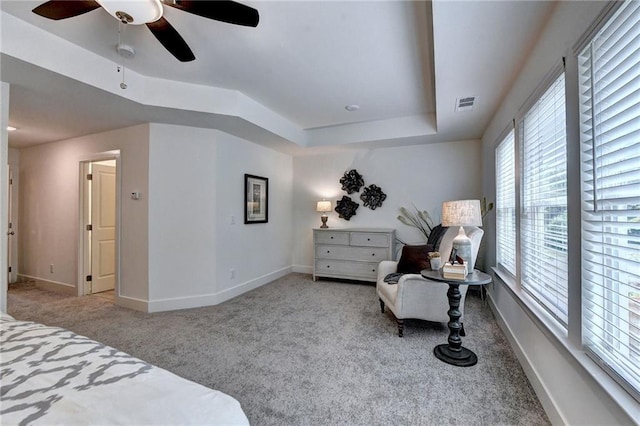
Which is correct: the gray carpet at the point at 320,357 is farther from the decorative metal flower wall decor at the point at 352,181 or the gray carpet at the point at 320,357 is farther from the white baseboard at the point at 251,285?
the decorative metal flower wall decor at the point at 352,181

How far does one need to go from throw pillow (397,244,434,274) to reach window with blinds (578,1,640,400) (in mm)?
1704

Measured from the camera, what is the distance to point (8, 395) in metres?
0.80

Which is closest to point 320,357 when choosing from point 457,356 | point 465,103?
point 457,356

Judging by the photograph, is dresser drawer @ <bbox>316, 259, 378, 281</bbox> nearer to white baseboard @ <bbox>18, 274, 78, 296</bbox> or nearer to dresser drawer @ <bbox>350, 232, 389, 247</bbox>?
dresser drawer @ <bbox>350, 232, 389, 247</bbox>

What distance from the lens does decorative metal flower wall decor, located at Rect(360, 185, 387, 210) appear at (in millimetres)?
4633

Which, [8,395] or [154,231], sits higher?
[154,231]

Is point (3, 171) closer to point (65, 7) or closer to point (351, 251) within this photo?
point (65, 7)

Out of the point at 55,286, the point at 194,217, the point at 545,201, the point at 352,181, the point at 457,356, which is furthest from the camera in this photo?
the point at 352,181

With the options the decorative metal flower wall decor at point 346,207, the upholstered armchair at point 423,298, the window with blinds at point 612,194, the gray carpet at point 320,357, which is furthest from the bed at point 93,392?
the decorative metal flower wall decor at point 346,207

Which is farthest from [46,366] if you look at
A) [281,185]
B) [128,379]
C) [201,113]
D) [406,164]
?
[406,164]

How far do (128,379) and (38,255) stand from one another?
5.13 meters

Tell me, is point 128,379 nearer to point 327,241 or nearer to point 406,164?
point 327,241

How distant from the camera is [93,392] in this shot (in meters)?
0.82

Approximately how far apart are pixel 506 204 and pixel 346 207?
96.5 inches
